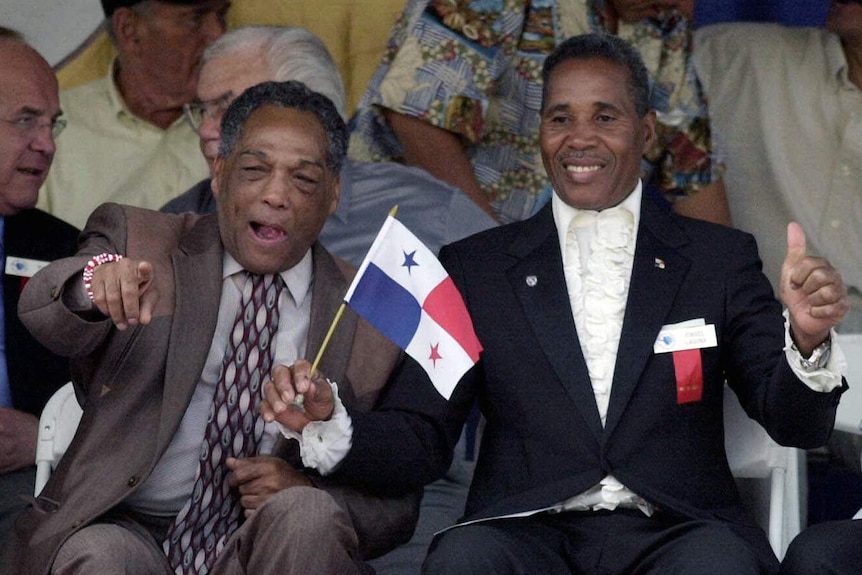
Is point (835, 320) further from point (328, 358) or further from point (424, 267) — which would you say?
point (328, 358)

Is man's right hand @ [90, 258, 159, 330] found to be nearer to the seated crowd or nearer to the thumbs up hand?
the seated crowd

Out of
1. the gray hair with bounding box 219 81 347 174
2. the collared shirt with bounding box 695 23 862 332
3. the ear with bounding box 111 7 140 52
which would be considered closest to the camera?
the gray hair with bounding box 219 81 347 174

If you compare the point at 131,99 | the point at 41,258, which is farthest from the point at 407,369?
the point at 131,99

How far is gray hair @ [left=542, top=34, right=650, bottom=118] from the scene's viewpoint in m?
3.88

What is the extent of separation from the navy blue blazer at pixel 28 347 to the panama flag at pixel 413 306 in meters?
1.26

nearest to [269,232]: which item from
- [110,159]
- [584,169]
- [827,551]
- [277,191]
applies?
[277,191]

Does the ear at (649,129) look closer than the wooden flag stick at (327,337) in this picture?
No

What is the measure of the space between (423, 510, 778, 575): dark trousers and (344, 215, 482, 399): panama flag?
0.32 metres

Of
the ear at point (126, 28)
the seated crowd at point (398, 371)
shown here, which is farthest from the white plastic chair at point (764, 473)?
the ear at point (126, 28)

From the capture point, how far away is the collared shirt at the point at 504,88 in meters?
4.70

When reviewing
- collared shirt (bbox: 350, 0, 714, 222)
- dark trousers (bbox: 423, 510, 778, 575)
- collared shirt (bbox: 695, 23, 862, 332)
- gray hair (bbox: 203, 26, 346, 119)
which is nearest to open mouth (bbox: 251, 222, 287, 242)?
dark trousers (bbox: 423, 510, 778, 575)

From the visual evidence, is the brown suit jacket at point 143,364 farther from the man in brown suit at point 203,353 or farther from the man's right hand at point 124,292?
the man's right hand at point 124,292

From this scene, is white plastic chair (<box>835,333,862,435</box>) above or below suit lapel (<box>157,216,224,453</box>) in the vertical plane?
below

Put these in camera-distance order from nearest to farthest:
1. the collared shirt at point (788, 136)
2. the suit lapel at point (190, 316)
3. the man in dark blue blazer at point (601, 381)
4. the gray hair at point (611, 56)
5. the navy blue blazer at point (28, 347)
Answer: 1. the man in dark blue blazer at point (601, 381)
2. the suit lapel at point (190, 316)
3. the gray hair at point (611, 56)
4. the navy blue blazer at point (28, 347)
5. the collared shirt at point (788, 136)
